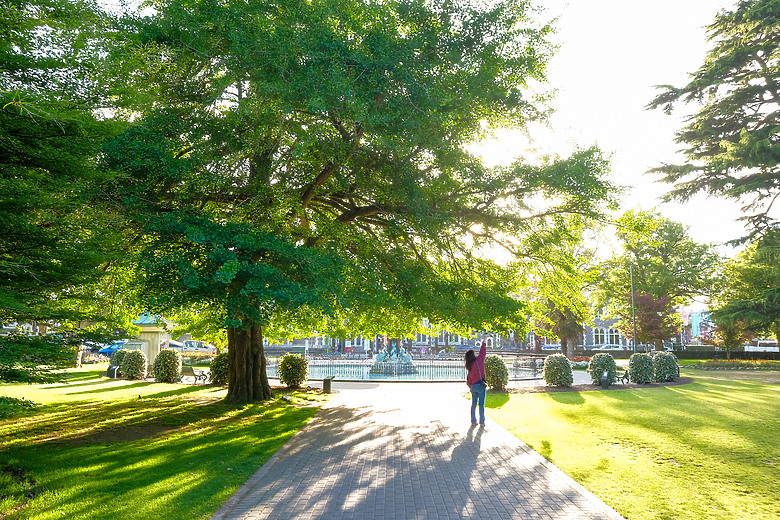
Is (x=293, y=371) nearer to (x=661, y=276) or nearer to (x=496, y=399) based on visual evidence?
(x=496, y=399)

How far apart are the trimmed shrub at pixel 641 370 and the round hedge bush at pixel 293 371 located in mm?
14510

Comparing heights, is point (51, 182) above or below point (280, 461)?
above

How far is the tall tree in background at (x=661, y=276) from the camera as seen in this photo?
39969 millimetres

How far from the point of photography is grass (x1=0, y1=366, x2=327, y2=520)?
6.37m

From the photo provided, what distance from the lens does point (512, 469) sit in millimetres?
8234

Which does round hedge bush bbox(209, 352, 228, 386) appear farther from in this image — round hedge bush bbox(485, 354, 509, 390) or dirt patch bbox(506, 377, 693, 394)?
dirt patch bbox(506, 377, 693, 394)

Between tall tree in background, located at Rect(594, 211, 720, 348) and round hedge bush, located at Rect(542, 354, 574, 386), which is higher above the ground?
tall tree in background, located at Rect(594, 211, 720, 348)

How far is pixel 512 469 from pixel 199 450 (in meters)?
5.89

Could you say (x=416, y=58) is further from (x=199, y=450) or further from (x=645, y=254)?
(x=645, y=254)

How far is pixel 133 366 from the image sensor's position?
83.8ft

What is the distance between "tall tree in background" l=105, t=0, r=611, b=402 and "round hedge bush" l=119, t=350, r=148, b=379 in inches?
628

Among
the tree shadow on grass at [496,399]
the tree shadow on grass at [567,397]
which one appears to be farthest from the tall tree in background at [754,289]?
the tree shadow on grass at [496,399]

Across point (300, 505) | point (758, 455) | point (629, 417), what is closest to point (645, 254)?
point (629, 417)

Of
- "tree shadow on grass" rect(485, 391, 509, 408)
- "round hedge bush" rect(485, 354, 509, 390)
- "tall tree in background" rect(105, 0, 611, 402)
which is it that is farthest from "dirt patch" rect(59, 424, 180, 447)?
"round hedge bush" rect(485, 354, 509, 390)
